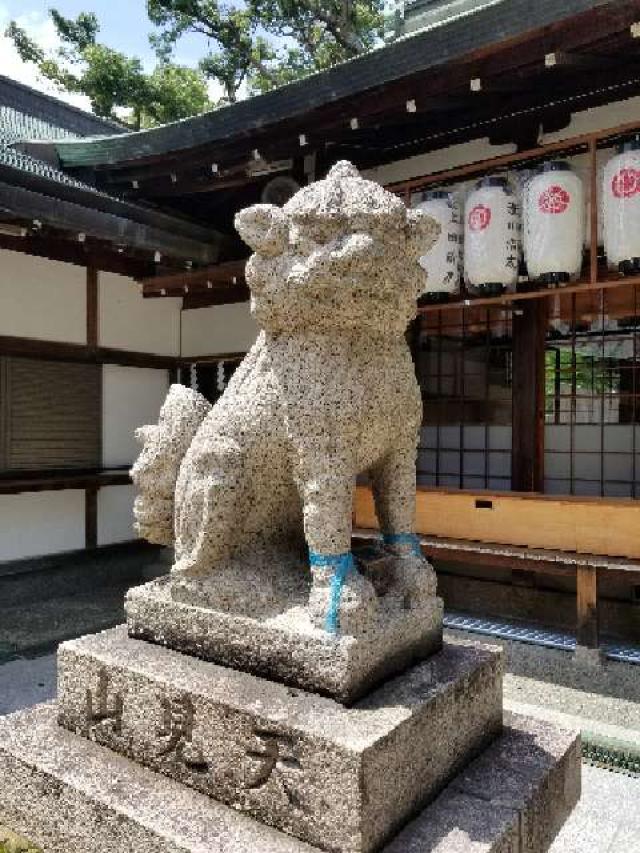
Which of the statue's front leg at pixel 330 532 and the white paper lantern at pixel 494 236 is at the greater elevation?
the white paper lantern at pixel 494 236

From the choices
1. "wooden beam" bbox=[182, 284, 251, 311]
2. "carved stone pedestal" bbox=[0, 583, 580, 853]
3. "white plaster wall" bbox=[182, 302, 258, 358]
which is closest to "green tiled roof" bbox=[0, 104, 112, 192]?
"wooden beam" bbox=[182, 284, 251, 311]

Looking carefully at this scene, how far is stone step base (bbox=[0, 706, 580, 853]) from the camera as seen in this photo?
1521 mm

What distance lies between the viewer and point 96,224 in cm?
547

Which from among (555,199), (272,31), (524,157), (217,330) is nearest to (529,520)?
(555,199)

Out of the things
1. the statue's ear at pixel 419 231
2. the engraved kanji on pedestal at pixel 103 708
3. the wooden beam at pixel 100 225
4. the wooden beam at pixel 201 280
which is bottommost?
the engraved kanji on pedestal at pixel 103 708

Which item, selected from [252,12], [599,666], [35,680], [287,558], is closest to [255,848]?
[287,558]

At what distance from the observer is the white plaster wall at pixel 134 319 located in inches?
285

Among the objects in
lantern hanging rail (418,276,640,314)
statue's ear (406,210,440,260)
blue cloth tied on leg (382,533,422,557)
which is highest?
lantern hanging rail (418,276,640,314)

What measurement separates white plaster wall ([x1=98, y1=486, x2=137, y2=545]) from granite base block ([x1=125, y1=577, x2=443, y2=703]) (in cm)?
554

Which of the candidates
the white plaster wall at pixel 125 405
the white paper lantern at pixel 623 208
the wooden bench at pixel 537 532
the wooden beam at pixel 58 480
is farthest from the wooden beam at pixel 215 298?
the white paper lantern at pixel 623 208

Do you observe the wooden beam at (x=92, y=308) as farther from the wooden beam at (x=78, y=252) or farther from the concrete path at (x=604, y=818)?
the concrete path at (x=604, y=818)

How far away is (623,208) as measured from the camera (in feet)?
13.4

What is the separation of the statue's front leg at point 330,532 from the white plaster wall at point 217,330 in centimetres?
553

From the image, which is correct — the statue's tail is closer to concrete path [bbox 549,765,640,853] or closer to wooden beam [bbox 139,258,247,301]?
concrete path [bbox 549,765,640,853]
